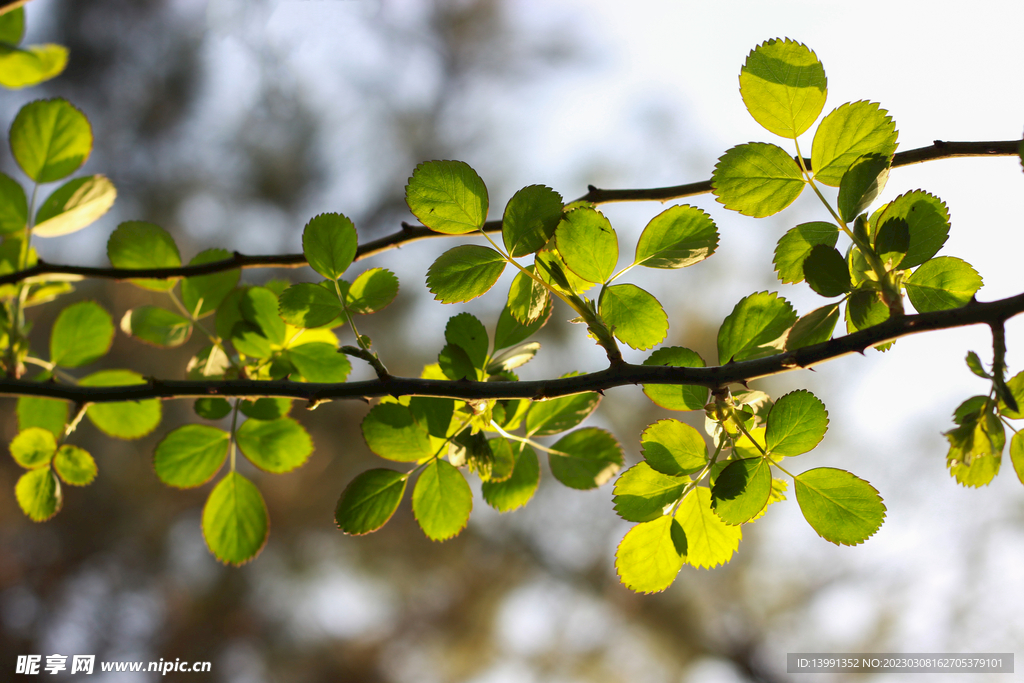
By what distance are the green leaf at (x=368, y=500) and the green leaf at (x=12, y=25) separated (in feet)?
1.09

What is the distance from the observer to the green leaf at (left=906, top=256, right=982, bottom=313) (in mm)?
167

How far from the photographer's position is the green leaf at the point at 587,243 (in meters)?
0.16

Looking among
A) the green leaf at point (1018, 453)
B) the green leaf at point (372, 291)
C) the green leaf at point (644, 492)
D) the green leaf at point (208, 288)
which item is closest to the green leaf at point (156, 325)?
the green leaf at point (208, 288)

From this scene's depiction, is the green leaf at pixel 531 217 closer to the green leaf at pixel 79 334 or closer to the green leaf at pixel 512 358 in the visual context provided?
the green leaf at pixel 512 358

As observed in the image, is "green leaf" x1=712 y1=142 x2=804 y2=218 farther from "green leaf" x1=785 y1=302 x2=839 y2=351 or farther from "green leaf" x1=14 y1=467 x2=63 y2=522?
"green leaf" x1=14 y1=467 x2=63 y2=522

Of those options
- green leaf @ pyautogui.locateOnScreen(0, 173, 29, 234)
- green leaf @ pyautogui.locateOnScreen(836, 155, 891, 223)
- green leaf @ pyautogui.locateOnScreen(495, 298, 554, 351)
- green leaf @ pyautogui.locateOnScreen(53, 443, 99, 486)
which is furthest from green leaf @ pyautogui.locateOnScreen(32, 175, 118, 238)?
green leaf @ pyautogui.locateOnScreen(836, 155, 891, 223)

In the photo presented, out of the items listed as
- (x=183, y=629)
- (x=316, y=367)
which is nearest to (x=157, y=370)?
(x=183, y=629)

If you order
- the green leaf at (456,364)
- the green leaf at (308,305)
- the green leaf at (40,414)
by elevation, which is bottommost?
the green leaf at (40,414)

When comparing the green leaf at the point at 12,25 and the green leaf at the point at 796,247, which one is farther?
the green leaf at the point at 12,25

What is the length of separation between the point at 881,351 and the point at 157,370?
147 centimetres

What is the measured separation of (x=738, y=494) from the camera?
0.15 metres

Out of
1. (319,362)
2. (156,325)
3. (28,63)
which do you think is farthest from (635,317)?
(28,63)

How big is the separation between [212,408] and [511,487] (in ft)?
0.46

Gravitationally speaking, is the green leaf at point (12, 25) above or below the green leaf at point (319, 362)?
above
